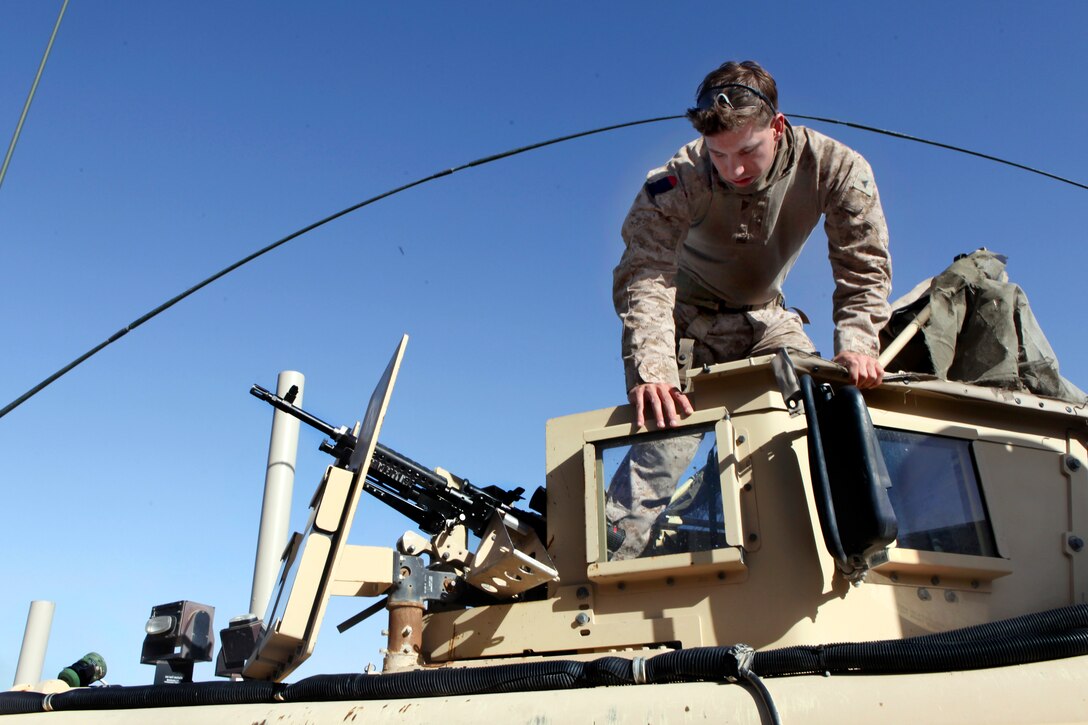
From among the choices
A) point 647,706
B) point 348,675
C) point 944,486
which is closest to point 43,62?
point 348,675

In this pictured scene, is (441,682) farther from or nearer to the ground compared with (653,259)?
nearer to the ground

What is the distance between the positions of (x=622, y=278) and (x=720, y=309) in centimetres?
60

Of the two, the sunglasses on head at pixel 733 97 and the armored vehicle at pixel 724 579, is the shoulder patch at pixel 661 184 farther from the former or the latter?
the armored vehicle at pixel 724 579

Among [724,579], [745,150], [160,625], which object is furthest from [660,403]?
[160,625]

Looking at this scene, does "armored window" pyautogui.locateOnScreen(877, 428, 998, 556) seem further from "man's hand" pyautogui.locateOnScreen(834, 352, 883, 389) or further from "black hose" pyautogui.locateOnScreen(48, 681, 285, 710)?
"black hose" pyautogui.locateOnScreen(48, 681, 285, 710)

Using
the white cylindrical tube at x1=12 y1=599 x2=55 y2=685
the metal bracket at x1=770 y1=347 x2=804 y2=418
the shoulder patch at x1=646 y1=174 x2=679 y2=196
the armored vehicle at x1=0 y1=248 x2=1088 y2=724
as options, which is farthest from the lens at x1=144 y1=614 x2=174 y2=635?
the white cylindrical tube at x1=12 y1=599 x2=55 y2=685

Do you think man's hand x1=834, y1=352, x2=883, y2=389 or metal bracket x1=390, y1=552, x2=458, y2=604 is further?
man's hand x1=834, y1=352, x2=883, y2=389

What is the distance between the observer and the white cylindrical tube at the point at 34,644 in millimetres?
7329

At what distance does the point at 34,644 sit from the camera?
751 centimetres

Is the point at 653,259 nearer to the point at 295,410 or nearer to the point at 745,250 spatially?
the point at 745,250

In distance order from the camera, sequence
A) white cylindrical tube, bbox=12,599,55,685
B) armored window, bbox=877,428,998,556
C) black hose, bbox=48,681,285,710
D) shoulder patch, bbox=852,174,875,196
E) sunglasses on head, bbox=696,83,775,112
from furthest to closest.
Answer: white cylindrical tube, bbox=12,599,55,685 < shoulder patch, bbox=852,174,875,196 < sunglasses on head, bbox=696,83,775,112 < armored window, bbox=877,428,998,556 < black hose, bbox=48,681,285,710

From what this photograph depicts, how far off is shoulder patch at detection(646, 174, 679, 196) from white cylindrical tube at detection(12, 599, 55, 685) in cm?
588

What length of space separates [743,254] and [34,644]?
616cm

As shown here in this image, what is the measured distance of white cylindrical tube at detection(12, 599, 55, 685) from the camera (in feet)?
24.0
